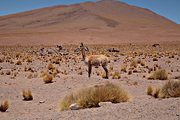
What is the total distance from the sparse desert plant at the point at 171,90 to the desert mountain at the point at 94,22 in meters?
97.0

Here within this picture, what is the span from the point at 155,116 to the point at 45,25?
133m

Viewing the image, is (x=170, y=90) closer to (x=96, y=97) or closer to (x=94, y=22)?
(x=96, y=97)

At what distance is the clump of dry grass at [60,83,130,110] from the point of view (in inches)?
397

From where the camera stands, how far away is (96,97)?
10133 mm

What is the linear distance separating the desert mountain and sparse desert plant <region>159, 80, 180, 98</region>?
318 feet

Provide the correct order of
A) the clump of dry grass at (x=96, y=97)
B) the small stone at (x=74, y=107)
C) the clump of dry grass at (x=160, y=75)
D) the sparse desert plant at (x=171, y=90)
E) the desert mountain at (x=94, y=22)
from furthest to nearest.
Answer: the desert mountain at (x=94, y=22) < the clump of dry grass at (x=160, y=75) < the sparse desert plant at (x=171, y=90) < the clump of dry grass at (x=96, y=97) < the small stone at (x=74, y=107)

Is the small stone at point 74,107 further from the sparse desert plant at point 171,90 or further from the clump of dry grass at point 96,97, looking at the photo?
the sparse desert plant at point 171,90

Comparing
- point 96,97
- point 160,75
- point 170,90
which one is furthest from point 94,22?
point 96,97

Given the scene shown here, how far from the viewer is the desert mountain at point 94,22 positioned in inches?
4578

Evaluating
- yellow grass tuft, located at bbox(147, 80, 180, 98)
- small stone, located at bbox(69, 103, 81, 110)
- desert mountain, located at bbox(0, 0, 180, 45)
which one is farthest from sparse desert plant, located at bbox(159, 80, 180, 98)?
desert mountain, located at bbox(0, 0, 180, 45)

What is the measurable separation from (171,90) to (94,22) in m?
130

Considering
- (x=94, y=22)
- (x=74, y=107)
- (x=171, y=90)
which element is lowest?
(x=74, y=107)

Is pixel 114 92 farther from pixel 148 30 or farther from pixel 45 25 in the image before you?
pixel 45 25

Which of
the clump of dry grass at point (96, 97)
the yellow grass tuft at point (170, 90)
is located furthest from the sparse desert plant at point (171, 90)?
the clump of dry grass at point (96, 97)
